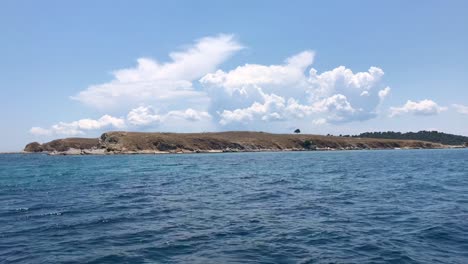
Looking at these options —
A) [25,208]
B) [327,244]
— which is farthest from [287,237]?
[25,208]

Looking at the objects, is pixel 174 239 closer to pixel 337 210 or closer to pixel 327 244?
pixel 327 244

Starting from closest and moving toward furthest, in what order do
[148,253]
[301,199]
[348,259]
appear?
[348,259], [148,253], [301,199]

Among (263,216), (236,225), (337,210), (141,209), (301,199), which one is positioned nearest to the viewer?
(236,225)

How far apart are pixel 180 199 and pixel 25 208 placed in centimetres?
1191

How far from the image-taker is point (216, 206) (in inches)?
1150

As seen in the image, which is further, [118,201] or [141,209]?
[118,201]

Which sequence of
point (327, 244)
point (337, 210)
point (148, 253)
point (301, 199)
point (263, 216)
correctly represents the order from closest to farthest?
point (148, 253) < point (327, 244) < point (263, 216) < point (337, 210) < point (301, 199)

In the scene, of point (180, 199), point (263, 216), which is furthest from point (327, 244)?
point (180, 199)

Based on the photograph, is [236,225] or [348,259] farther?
[236,225]

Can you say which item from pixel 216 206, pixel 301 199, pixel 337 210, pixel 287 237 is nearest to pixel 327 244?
pixel 287 237

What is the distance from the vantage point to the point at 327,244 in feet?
58.5

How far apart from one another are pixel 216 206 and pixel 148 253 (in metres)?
12.8

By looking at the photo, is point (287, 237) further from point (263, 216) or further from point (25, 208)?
point (25, 208)

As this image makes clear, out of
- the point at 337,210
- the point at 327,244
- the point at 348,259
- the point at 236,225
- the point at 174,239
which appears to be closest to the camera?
the point at 348,259
